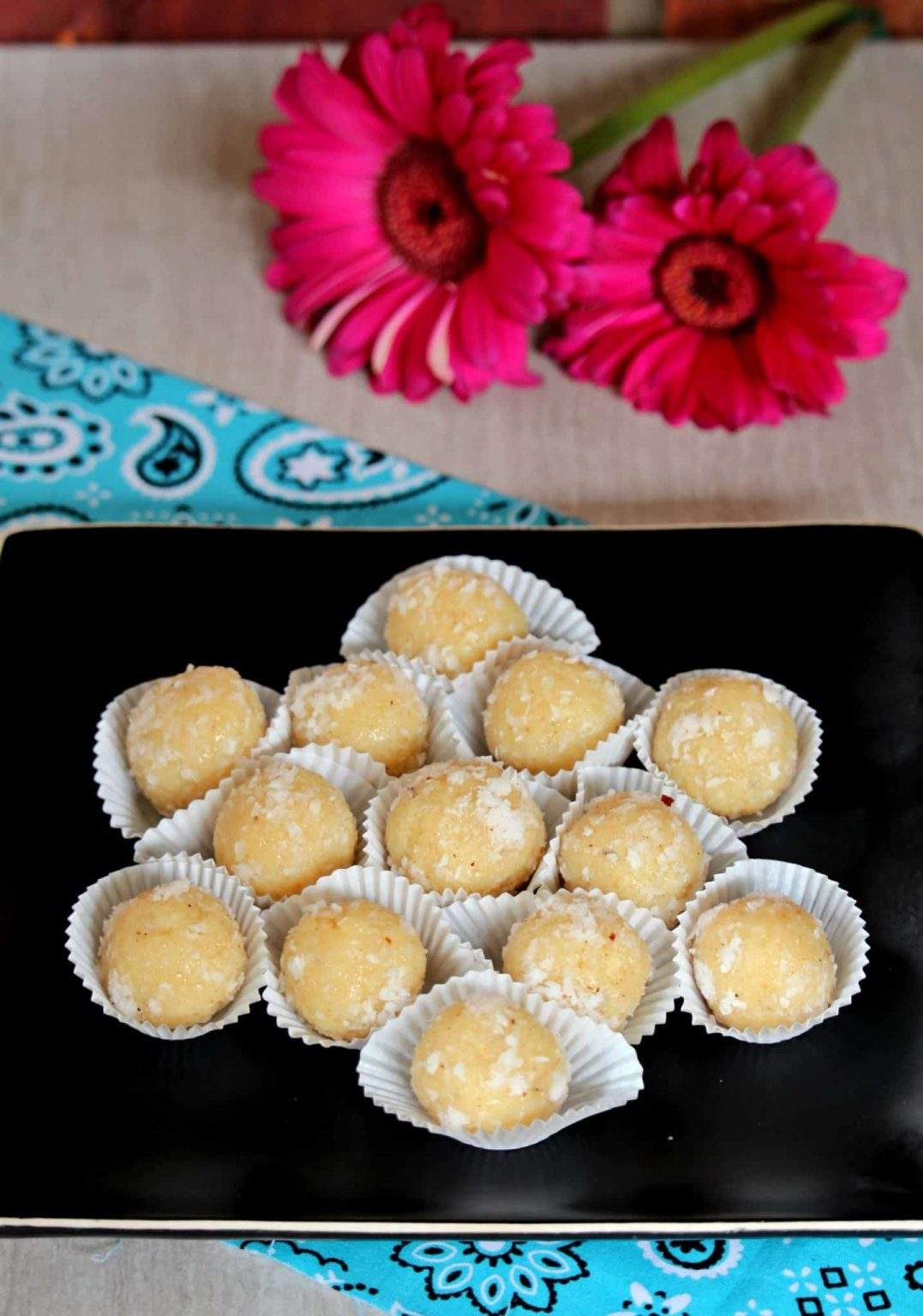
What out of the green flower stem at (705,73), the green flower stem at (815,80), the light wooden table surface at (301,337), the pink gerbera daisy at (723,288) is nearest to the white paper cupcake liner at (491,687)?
the light wooden table surface at (301,337)

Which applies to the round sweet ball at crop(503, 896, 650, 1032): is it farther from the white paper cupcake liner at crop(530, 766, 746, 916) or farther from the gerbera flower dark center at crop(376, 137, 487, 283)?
the gerbera flower dark center at crop(376, 137, 487, 283)

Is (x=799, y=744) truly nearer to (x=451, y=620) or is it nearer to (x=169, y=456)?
(x=451, y=620)

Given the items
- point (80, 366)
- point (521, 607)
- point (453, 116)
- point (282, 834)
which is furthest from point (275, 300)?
point (282, 834)

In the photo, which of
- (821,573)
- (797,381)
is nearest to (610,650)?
(821,573)

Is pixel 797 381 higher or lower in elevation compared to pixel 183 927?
higher

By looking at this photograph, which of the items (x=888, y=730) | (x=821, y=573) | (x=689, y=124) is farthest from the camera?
(x=689, y=124)

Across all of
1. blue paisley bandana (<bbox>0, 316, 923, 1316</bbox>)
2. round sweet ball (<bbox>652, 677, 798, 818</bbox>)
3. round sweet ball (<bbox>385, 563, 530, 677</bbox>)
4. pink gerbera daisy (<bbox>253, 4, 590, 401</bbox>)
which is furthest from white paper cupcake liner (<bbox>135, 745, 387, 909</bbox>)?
pink gerbera daisy (<bbox>253, 4, 590, 401</bbox>)

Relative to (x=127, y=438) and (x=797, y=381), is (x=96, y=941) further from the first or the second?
(x=797, y=381)

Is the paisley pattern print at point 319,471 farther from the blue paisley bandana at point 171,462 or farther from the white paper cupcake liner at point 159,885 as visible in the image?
the white paper cupcake liner at point 159,885
